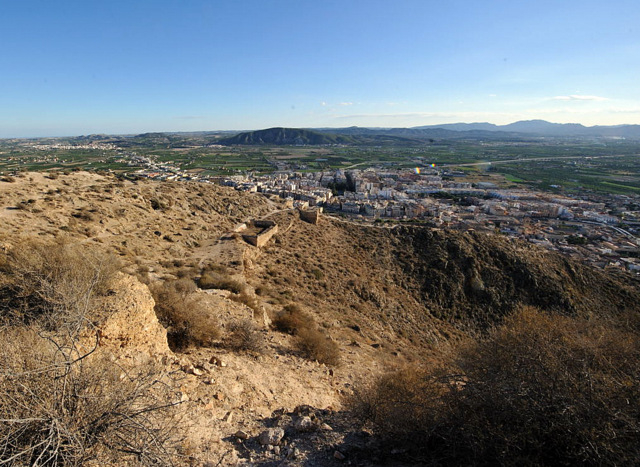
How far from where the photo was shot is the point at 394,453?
4.34 m

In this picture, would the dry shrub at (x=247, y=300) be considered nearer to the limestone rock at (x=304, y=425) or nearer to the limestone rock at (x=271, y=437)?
the limestone rock at (x=304, y=425)

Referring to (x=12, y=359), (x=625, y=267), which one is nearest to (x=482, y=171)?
(x=625, y=267)

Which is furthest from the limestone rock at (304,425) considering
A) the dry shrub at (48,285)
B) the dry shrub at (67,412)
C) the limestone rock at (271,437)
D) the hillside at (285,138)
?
the hillside at (285,138)

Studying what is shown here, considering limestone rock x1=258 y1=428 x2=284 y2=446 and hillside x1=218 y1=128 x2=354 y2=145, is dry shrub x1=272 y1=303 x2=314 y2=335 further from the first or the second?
hillside x1=218 y1=128 x2=354 y2=145

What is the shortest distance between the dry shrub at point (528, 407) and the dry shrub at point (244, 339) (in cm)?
298

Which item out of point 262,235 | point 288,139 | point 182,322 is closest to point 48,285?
point 182,322

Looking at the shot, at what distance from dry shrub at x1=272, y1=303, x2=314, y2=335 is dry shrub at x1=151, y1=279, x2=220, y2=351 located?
2572mm

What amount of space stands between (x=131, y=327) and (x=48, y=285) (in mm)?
1331

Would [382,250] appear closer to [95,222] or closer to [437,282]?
[437,282]

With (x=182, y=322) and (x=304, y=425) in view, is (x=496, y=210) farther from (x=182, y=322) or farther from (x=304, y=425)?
(x=304, y=425)

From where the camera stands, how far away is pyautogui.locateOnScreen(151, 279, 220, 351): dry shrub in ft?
21.9

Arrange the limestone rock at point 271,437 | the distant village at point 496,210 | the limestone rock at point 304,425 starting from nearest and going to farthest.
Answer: the limestone rock at point 271,437, the limestone rock at point 304,425, the distant village at point 496,210

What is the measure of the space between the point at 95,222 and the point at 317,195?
128 feet

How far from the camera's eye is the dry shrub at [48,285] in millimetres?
4578
